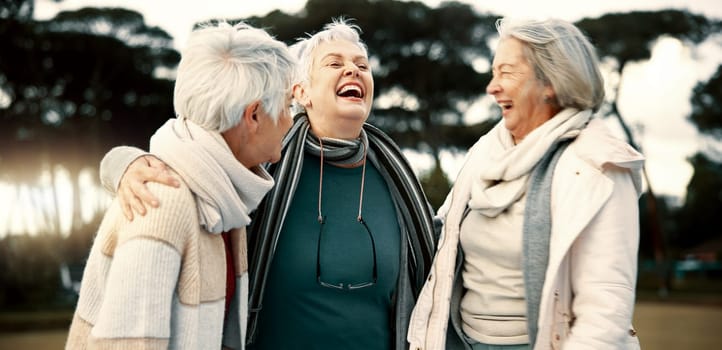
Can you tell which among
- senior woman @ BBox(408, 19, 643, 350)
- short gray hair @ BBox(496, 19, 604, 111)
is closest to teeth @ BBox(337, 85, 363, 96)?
senior woman @ BBox(408, 19, 643, 350)

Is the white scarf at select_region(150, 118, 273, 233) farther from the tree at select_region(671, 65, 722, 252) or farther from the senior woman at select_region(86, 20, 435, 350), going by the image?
the tree at select_region(671, 65, 722, 252)

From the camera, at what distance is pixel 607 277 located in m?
1.75

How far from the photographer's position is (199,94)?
162 cm

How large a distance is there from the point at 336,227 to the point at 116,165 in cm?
85

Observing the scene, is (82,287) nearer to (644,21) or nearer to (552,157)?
(552,157)

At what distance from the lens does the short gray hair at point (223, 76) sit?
162 centimetres

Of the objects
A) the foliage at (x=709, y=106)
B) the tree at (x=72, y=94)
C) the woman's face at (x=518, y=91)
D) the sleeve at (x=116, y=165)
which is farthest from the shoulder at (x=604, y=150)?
the foliage at (x=709, y=106)

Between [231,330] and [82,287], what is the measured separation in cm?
39

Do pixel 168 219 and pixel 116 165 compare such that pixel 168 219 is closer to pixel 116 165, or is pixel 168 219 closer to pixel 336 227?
pixel 116 165

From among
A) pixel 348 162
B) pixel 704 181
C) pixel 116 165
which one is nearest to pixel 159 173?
pixel 116 165

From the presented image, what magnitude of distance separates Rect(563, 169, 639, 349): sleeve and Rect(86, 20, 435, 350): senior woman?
2.35ft

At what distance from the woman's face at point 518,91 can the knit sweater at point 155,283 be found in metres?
0.90

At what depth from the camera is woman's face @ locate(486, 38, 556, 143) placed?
203 cm

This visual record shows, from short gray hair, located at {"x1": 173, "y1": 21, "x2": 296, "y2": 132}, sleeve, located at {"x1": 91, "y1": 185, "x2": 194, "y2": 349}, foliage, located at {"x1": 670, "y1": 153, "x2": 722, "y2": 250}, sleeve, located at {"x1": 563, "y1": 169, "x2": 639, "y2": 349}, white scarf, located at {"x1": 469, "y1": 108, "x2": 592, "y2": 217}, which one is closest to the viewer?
sleeve, located at {"x1": 91, "y1": 185, "x2": 194, "y2": 349}
